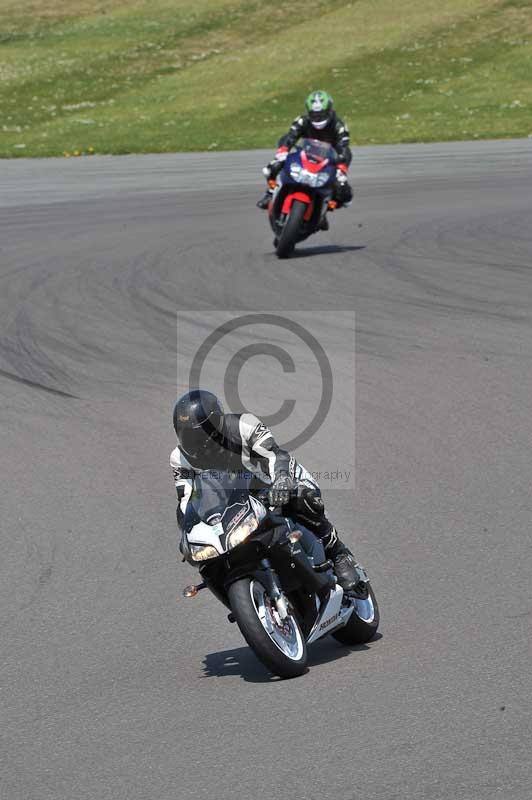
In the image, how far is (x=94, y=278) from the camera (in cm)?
1568

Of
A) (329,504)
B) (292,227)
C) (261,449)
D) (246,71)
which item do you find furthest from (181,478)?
(246,71)

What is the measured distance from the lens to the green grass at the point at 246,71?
111ft

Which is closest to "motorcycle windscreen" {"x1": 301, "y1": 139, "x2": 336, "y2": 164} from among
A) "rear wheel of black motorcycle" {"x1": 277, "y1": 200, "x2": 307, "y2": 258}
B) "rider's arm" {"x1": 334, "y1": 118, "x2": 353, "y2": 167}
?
"rider's arm" {"x1": 334, "y1": 118, "x2": 353, "y2": 167}

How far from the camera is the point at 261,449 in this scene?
246 inches

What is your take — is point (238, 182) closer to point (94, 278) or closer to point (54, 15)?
point (94, 278)

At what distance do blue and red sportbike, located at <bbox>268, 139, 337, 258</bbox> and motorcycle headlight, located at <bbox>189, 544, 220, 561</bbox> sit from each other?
34.1 feet

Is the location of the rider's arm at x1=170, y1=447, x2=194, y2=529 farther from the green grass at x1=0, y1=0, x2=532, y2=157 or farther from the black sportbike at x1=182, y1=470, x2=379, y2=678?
the green grass at x1=0, y1=0, x2=532, y2=157

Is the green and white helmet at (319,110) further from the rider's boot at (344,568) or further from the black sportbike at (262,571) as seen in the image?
the black sportbike at (262,571)

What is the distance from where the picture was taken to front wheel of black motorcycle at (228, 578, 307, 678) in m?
5.93

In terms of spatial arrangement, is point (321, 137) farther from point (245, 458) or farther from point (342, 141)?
point (245, 458)

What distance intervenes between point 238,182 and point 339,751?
20290 millimetres

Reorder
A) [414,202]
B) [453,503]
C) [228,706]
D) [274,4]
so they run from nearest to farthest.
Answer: [228,706] → [453,503] → [414,202] → [274,4]

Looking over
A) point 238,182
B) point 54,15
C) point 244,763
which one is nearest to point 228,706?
point 244,763

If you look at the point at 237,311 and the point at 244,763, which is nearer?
the point at 244,763
